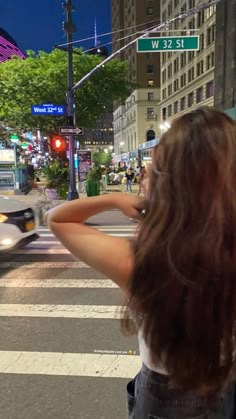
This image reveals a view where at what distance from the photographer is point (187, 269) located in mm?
1169

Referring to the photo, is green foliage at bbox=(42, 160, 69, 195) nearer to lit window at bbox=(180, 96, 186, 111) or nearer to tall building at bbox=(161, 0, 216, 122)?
tall building at bbox=(161, 0, 216, 122)

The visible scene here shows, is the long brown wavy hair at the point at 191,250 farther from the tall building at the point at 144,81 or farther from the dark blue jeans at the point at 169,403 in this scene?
the tall building at the point at 144,81

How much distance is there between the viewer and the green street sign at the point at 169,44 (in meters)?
12.8

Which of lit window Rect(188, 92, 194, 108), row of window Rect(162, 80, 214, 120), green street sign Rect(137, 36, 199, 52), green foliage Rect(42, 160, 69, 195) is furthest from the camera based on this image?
lit window Rect(188, 92, 194, 108)

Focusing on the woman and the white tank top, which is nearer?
the woman

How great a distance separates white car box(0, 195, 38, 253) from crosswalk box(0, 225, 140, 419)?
2.09ft

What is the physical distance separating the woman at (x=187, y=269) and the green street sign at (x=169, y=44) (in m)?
12.5

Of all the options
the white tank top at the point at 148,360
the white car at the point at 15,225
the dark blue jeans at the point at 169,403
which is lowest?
the white car at the point at 15,225

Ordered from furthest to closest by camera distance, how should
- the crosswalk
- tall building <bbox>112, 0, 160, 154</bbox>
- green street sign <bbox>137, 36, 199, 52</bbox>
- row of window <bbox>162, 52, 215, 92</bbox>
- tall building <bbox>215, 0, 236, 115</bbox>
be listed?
tall building <bbox>112, 0, 160, 154</bbox> → row of window <bbox>162, 52, 215, 92</bbox> → tall building <bbox>215, 0, 236, 115</bbox> → green street sign <bbox>137, 36, 199, 52</bbox> → the crosswalk

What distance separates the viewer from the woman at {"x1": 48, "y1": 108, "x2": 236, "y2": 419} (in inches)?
46.1

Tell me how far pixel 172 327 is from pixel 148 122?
92767mm

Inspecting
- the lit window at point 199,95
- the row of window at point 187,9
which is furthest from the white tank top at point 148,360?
the lit window at point 199,95

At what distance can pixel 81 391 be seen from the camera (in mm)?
3172

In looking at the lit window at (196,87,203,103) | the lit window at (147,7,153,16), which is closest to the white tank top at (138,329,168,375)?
the lit window at (196,87,203,103)
